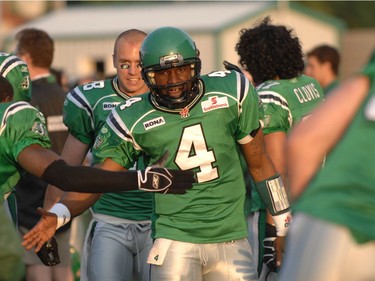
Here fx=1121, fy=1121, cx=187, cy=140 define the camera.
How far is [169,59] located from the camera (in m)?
6.01

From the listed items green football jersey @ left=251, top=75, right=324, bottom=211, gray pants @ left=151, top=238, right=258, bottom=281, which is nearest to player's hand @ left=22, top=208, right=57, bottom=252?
gray pants @ left=151, top=238, right=258, bottom=281

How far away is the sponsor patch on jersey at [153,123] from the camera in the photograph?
236 inches

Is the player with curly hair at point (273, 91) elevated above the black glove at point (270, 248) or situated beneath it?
elevated above

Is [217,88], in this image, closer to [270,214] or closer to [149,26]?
[270,214]

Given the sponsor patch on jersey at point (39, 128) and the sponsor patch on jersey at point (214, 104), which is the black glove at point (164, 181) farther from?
the sponsor patch on jersey at point (39, 128)

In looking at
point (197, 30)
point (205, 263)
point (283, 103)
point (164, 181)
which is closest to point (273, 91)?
point (283, 103)

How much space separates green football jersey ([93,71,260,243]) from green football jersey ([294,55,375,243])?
208 centimetres

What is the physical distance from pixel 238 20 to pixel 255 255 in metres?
26.9

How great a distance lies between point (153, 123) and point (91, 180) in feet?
1.73

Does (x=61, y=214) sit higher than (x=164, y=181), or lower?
lower

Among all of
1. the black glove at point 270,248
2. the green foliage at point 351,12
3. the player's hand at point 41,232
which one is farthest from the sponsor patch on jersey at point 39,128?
the green foliage at point 351,12

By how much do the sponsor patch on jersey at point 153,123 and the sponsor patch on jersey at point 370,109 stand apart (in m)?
2.26

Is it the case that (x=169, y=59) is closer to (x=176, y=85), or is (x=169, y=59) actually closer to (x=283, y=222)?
(x=176, y=85)

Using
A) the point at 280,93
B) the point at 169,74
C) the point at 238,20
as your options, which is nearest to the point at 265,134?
the point at 280,93
